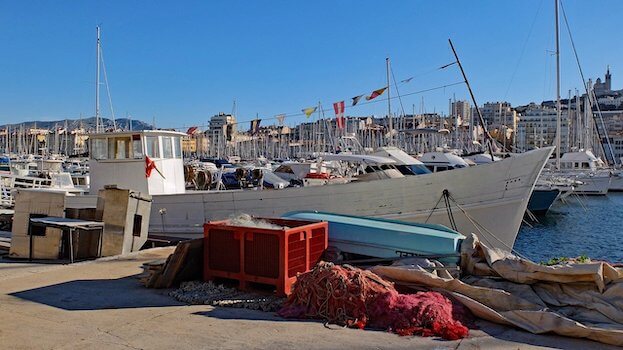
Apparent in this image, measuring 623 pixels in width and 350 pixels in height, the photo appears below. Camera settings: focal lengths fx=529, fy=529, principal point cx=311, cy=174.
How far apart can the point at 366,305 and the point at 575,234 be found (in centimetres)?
2558

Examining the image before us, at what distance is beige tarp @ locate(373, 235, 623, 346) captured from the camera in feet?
17.2

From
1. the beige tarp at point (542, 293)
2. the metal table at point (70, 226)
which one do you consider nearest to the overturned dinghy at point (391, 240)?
the beige tarp at point (542, 293)

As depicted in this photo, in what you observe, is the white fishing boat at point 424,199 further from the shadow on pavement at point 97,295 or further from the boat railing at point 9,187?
the boat railing at point 9,187

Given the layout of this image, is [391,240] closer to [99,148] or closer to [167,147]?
[167,147]

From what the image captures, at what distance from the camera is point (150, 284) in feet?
23.2

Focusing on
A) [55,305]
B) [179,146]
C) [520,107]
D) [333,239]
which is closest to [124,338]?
[55,305]

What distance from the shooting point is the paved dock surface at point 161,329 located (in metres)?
4.90

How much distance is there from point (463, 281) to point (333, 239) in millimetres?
2170

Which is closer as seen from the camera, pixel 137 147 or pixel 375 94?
pixel 137 147

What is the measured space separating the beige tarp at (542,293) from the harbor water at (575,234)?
16116 mm

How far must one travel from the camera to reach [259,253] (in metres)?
6.76

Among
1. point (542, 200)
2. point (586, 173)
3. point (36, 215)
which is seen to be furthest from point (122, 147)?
point (586, 173)

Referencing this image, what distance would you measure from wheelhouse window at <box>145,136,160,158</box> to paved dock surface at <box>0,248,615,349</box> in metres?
8.33

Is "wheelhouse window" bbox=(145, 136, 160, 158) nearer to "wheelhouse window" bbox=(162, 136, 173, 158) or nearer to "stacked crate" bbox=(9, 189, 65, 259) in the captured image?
"wheelhouse window" bbox=(162, 136, 173, 158)
